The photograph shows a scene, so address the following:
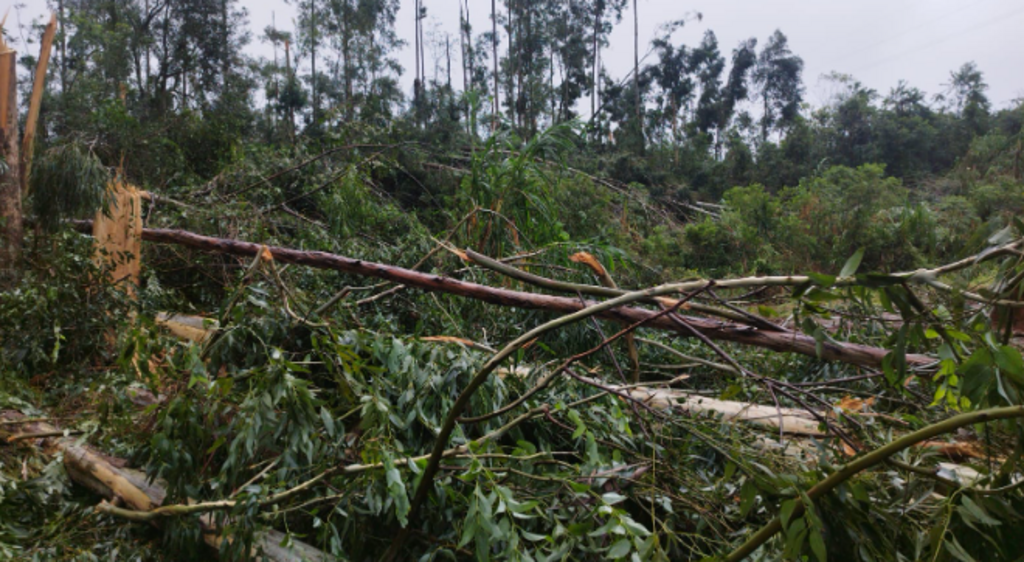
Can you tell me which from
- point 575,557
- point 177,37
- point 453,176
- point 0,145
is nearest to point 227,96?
point 177,37

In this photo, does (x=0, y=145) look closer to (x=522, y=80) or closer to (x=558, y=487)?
(x=558, y=487)

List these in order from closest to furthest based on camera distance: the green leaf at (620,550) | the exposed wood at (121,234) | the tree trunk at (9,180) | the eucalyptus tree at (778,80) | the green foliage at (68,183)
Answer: the green leaf at (620,550) → the green foliage at (68,183) → the exposed wood at (121,234) → the tree trunk at (9,180) → the eucalyptus tree at (778,80)

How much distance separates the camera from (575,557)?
1.21 meters

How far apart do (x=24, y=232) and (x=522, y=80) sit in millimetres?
16380

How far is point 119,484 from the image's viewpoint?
1847mm

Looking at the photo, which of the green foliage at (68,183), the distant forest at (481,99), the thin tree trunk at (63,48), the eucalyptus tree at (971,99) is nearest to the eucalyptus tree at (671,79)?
the distant forest at (481,99)

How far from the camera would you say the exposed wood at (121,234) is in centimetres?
327

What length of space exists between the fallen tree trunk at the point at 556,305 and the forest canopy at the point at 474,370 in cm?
1

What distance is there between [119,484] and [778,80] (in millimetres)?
20885

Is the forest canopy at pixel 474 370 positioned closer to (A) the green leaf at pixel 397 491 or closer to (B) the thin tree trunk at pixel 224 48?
(A) the green leaf at pixel 397 491

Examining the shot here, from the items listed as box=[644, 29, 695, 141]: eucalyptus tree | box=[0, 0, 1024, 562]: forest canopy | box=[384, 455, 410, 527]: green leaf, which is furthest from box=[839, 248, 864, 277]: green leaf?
box=[644, 29, 695, 141]: eucalyptus tree

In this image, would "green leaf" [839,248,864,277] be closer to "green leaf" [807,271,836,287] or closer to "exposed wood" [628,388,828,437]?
"green leaf" [807,271,836,287]

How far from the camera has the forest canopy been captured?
818 millimetres

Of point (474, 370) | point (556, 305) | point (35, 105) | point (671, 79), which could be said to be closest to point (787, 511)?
point (474, 370)
